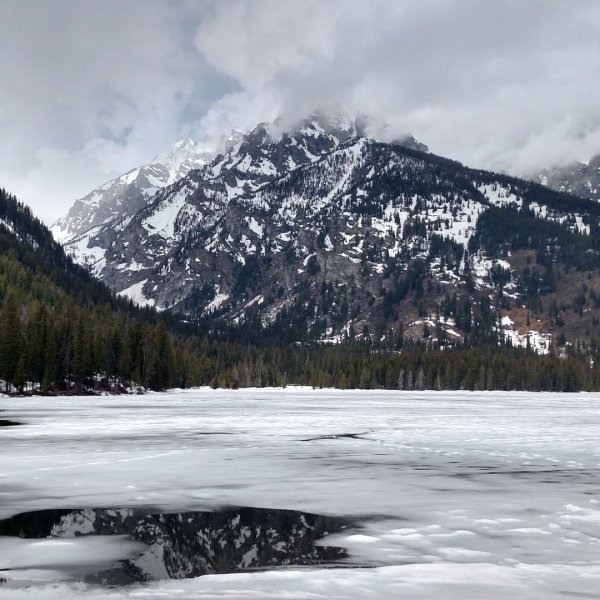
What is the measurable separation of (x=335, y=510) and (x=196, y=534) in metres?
3.75

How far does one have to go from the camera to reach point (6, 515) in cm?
1318

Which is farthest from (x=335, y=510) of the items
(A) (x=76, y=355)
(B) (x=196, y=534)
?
(A) (x=76, y=355)

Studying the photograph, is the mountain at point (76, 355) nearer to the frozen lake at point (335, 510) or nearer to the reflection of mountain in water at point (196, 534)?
the frozen lake at point (335, 510)

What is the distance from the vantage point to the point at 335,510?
1413 cm

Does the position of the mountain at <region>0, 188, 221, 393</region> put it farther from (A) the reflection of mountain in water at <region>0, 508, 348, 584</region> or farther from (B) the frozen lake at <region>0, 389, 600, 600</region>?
(A) the reflection of mountain in water at <region>0, 508, 348, 584</region>

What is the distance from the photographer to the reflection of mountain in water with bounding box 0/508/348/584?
964 cm

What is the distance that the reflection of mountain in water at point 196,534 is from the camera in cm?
964

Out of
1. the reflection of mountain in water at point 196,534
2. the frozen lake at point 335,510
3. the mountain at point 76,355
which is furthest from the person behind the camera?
the mountain at point 76,355

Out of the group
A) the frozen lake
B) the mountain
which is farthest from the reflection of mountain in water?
the mountain

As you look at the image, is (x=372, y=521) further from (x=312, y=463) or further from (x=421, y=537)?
(x=312, y=463)

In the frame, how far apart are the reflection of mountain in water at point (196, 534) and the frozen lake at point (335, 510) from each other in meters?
0.09

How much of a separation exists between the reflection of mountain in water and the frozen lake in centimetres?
9

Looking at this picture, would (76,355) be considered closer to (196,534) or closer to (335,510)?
(335,510)

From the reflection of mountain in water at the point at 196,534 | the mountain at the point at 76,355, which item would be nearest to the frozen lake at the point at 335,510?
the reflection of mountain in water at the point at 196,534
